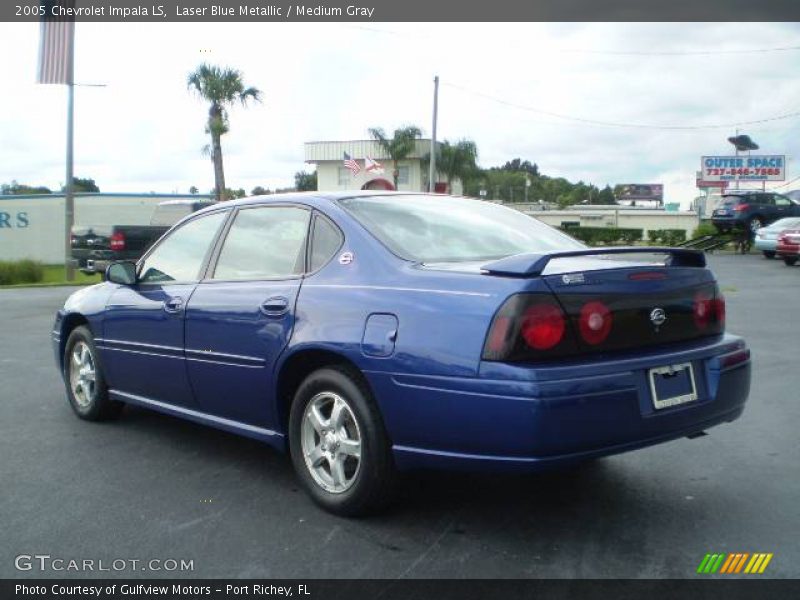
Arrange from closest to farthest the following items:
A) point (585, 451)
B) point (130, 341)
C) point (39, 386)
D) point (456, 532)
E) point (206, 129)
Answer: point (585, 451), point (456, 532), point (130, 341), point (39, 386), point (206, 129)

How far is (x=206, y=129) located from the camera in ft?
119

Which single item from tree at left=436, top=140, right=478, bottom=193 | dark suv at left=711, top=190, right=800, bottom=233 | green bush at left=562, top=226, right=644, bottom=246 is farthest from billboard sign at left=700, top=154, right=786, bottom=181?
dark suv at left=711, top=190, right=800, bottom=233

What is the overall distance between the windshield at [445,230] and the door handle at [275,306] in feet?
1.83

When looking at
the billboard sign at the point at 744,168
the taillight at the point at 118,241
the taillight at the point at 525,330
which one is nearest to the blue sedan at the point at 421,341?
the taillight at the point at 525,330

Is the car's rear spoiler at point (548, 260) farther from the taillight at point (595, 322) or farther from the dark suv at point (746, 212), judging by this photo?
the dark suv at point (746, 212)

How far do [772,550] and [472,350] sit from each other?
4.93 ft

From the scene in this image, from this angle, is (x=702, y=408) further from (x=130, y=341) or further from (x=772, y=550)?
(x=130, y=341)

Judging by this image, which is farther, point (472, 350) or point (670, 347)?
point (670, 347)

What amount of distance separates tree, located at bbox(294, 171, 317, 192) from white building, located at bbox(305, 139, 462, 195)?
4743mm

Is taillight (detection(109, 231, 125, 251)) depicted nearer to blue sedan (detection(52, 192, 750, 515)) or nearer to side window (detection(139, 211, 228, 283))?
side window (detection(139, 211, 228, 283))

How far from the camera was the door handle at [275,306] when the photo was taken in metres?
4.30

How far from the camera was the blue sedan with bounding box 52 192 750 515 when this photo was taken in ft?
11.3

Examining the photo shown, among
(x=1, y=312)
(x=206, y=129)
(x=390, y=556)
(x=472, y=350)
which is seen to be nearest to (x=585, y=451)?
(x=472, y=350)

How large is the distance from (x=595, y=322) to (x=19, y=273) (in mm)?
25247
